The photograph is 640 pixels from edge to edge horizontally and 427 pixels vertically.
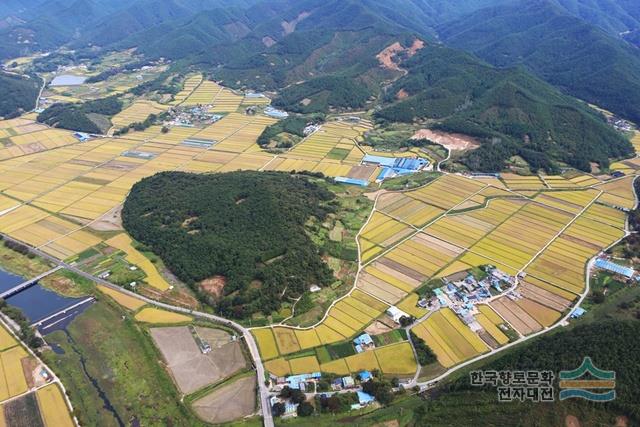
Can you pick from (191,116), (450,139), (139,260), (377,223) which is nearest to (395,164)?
(450,139)

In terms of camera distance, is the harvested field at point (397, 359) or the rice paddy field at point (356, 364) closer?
the rice paddy field at point (356, 364)

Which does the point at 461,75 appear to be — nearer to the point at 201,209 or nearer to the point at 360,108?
the point at 360,108

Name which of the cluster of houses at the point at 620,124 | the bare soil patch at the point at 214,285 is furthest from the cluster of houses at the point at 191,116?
the cluster of houses at the point at 620,124

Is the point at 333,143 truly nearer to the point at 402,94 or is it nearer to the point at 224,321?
the point at 402,94

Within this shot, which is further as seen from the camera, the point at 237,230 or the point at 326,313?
the point at 237,230

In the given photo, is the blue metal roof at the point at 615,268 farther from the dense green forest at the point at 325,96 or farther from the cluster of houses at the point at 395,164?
the dense green forest at the point at 325,96

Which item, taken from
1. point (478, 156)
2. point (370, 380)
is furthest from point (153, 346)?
point (478, 156)
